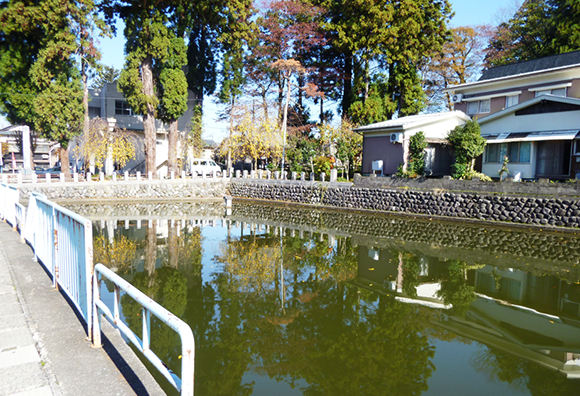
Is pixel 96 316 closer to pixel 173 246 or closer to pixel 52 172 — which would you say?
pixel 173 246

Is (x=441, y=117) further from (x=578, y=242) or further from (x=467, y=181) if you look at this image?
(x=578, y=242)

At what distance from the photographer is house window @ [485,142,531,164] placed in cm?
1952

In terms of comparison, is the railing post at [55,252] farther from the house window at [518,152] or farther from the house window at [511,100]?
the house window at [511,100]

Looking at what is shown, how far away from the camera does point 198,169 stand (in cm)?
3338

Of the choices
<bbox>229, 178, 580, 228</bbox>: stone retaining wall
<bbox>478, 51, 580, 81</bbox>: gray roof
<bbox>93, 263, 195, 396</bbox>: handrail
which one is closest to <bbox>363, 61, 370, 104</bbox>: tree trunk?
<bbox>478, 51, 580, 81</bbox>: gray roof

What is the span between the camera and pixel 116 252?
10711 mm

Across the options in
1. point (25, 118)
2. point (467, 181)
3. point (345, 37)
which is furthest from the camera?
point (345, 37)

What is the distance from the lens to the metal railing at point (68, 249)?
3.74 metres

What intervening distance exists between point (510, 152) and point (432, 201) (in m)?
5.57

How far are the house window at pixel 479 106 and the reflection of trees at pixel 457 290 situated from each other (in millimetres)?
17806

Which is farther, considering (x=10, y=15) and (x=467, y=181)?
(x=10, y=15)

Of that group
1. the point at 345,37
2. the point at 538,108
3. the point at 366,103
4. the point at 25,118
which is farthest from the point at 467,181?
the point at 25,118

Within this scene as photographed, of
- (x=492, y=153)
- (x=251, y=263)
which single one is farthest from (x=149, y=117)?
(x=492, y=153)

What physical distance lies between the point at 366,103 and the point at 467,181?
13862 mm
